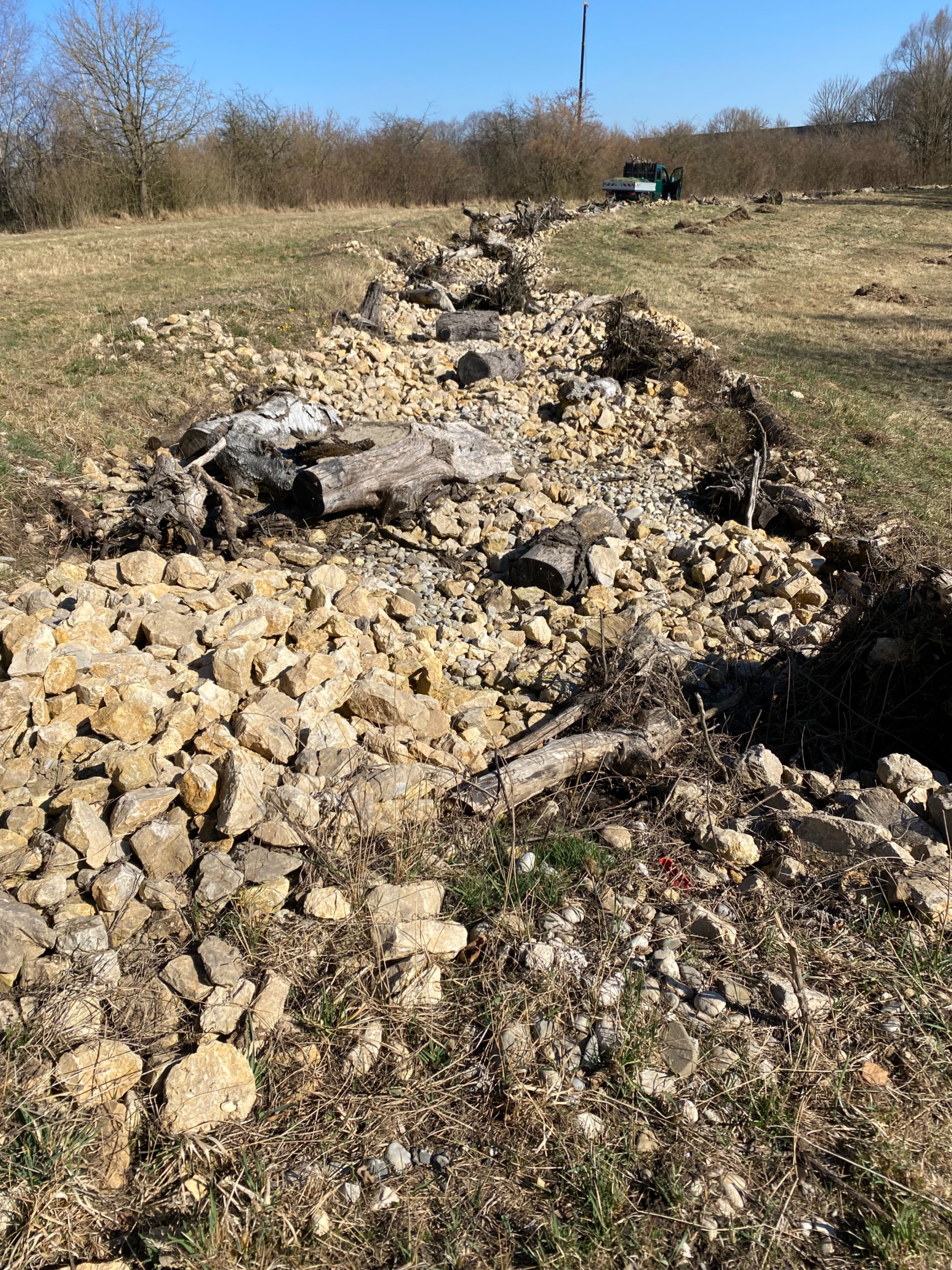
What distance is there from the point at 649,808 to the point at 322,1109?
→ 1.52 m

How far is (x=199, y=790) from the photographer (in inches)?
101

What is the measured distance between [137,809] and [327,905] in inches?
26.3

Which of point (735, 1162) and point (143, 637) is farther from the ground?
point (143, 637)

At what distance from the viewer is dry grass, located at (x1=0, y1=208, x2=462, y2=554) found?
573cm

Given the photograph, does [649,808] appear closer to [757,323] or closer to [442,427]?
[442,427]

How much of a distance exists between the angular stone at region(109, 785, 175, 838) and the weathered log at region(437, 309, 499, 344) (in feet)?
24.9

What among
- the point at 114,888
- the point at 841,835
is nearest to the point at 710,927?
the point at 841,835

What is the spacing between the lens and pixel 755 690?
3.76 meters

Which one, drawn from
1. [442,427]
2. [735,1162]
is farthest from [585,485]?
[735,1162]

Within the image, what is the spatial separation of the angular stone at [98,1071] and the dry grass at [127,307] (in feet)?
10.7

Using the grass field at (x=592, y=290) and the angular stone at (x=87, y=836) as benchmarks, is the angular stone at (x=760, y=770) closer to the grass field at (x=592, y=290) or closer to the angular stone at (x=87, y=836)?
the angular stone at (x=87, y=836)

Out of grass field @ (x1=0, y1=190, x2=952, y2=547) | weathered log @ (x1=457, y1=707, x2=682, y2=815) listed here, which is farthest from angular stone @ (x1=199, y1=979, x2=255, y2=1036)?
grass field @ (x1=0, y1=190, x2=952, y2=547)

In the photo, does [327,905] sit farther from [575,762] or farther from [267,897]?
[575,762]

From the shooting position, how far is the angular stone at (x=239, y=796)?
8.20ft
